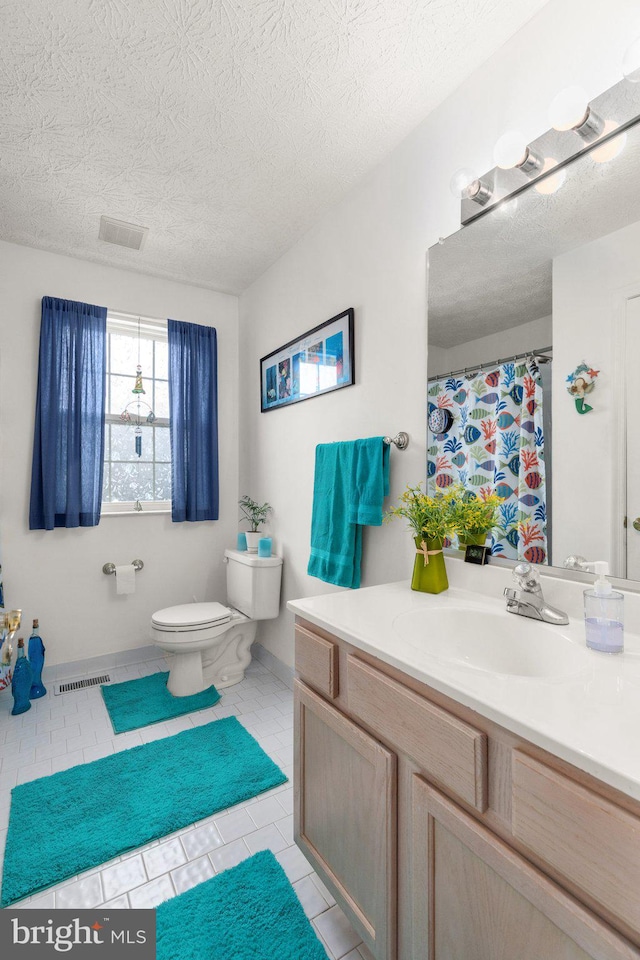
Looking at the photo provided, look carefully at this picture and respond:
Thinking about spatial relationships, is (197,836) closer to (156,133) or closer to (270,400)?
(270,400)

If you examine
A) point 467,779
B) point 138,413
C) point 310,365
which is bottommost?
point 467,779

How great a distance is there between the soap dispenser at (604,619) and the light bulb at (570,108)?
1137 mm

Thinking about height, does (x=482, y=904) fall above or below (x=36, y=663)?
above

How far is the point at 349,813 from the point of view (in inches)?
42.6

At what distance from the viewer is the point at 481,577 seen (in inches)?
55.2

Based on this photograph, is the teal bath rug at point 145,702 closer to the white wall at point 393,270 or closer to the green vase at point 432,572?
the white wall at point 393,270

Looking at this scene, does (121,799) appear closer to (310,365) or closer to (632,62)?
(310,365)

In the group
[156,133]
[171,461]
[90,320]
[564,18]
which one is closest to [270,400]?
[171,461]

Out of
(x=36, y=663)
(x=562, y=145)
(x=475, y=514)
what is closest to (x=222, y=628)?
(x=36, y=663)

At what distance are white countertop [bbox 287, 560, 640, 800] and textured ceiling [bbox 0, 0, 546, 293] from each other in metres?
1.64

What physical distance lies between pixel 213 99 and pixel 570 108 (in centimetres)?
116

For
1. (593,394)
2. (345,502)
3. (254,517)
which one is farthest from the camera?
(254,517)

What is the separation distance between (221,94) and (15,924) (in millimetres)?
2546

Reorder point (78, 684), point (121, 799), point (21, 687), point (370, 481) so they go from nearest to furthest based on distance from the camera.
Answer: point (121, 799)
point (370, 481)
point (21, 687)
point (78, 684)
